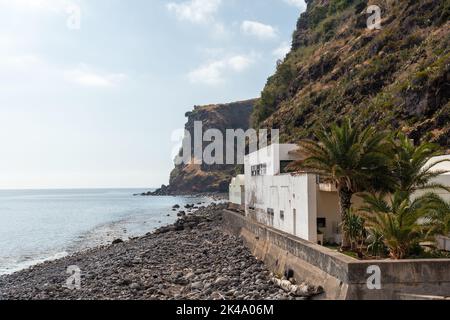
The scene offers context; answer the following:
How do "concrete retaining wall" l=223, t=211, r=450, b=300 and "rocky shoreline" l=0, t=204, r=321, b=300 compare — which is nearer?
"concrete retaining wall" l=223, t=211, r=450, b=300

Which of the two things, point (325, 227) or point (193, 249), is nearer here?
point (325, 227)

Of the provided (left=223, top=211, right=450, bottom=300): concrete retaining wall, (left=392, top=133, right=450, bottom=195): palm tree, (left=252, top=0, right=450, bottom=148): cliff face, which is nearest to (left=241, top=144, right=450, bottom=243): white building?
(left=392, top=133, right=450, bottom=195): palm tree

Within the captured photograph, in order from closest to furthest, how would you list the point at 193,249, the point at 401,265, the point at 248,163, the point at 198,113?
the point at 401,265
the point at 193,249
the point at 248,163
the point at 198,113

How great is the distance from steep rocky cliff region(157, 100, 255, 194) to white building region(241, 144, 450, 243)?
132302 millimetres

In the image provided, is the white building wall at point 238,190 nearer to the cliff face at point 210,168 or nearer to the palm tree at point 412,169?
the palm tree at point 412,169

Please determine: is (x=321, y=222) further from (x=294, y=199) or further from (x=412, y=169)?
(x=412, y=169)

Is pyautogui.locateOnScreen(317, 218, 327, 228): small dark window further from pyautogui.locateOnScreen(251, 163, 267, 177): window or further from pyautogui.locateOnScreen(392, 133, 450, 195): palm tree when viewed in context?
pyautogui.locateOnScreen(251, 163, 267, 177): window

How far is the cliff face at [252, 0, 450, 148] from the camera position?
4317 cm

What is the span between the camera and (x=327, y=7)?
336ft

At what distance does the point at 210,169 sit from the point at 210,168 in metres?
0.45

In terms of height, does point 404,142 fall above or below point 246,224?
above
